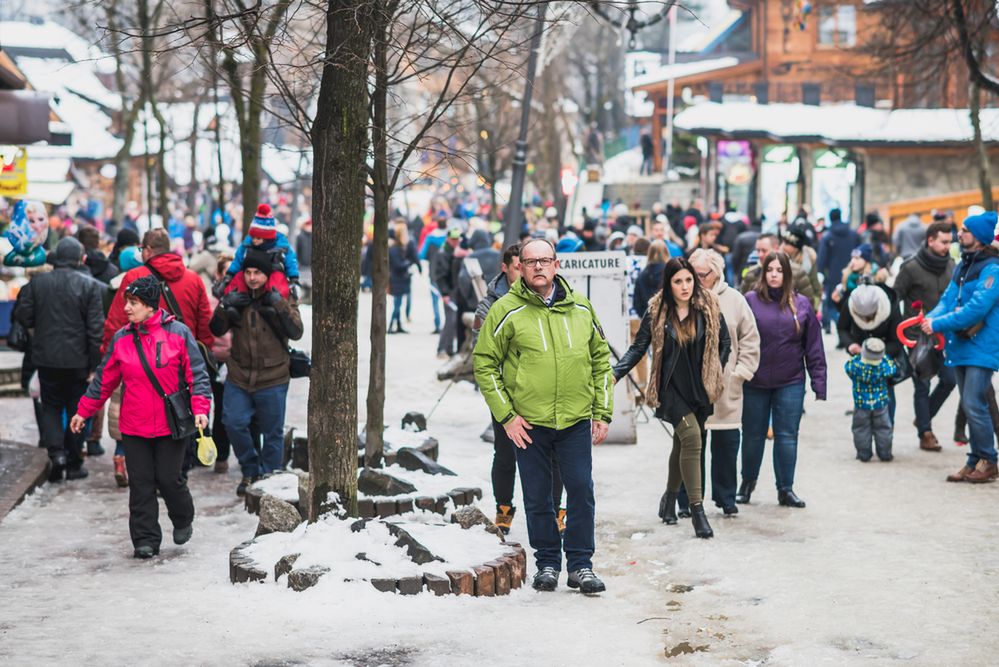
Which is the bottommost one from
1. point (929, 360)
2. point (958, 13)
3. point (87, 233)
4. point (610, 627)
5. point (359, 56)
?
point (610, 627)

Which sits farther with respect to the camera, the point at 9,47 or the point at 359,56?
the point at 9,47

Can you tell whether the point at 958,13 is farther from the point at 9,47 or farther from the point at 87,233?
the point at 9,47

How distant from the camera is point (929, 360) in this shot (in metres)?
12.0

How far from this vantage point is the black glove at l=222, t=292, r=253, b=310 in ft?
34.2

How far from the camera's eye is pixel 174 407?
8.69 meters

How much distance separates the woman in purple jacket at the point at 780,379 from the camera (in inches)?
407

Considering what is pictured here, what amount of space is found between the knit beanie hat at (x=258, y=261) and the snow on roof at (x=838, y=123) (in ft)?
86.3

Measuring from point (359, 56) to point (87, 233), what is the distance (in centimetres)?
595

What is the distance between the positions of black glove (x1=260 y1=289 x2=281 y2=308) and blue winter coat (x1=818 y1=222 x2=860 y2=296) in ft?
45.3

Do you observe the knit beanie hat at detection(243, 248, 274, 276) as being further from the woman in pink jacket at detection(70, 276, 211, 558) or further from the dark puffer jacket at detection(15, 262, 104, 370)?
the dark puffer jacket at detection(15, 262, 104, 370)

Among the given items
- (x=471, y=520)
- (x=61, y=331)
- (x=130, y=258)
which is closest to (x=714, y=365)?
(x=471, y=520)

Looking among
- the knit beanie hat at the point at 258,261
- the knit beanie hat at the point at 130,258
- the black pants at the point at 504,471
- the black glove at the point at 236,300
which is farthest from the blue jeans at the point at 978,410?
the knit beanie hat at the point at 130,258

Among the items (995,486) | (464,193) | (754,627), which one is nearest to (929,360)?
(995,486)

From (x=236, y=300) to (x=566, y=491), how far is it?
141 inches
